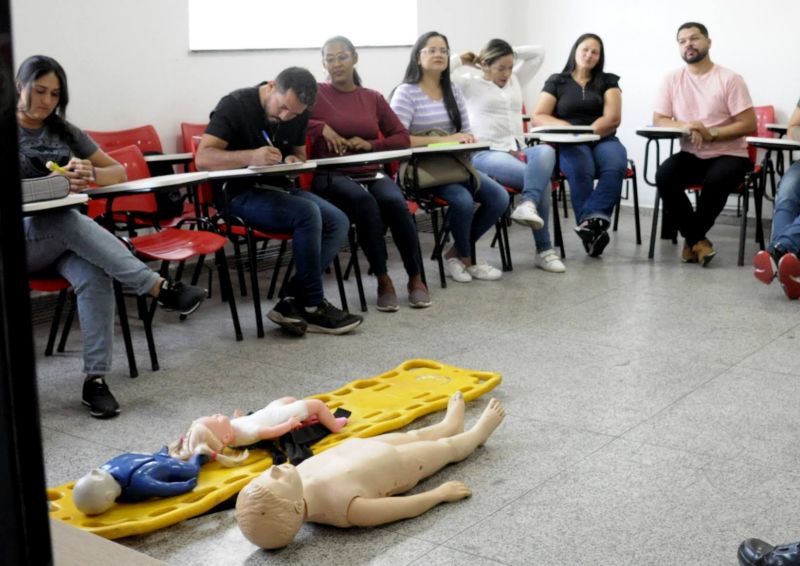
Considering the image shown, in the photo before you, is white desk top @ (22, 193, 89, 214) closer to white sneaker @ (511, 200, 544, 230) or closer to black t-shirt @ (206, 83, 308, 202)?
black t-shirt @ (206, 83, 308, 202)

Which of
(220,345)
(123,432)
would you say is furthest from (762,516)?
(220,345)

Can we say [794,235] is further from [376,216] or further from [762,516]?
[762,516]

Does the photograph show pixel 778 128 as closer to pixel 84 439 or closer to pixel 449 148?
pixel 449 148

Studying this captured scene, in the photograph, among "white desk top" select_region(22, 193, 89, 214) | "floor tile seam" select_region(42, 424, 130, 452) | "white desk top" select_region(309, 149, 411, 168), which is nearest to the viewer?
"floor tile seam" select_region(42, 424, 130, 452)

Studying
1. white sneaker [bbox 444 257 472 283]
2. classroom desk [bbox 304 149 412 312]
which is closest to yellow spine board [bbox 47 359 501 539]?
classroom desk [bbox 304 149 412 312]

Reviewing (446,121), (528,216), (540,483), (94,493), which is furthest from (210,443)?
(446,121)

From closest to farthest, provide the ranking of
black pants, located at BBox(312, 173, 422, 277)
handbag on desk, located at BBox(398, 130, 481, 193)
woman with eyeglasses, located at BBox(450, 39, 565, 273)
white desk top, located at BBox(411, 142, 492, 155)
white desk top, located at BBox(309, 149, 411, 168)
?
white desk top, located at BBox(309, 149, 411, 168) < black pants, located at BBox(312, 173, 422, 277) < white desk top, located at BBox(411, 142, 492, 155) < handbag on desk, located at BBox(398, 130, 481, 193) < woman with eyeglasses, located at BBox(450, 39, 565, 273)

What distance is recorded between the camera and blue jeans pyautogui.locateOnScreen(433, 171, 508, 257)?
4914 mm

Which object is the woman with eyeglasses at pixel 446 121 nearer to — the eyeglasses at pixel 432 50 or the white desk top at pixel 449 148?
the eyeglasses at pixel 432 50

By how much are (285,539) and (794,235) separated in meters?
3.26

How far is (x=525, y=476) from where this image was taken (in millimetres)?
2504

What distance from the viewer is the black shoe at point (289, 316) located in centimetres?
393

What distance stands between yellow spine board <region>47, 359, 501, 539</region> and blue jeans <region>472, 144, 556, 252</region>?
2.08 metres

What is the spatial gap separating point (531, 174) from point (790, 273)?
1.46 metres
